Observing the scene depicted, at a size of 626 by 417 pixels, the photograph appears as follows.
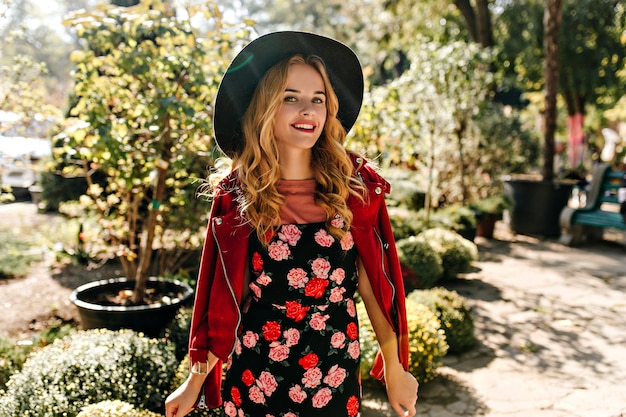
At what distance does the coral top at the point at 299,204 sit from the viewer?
6.48ft

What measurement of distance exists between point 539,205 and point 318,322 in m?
8.46

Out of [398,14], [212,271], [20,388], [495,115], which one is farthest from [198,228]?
[398,14]

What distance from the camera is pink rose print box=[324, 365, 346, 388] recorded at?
6.34ft

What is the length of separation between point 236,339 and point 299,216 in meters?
0.51

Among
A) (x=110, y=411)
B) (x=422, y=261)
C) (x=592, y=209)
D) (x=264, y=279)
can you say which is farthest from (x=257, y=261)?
(x=592, y=209)

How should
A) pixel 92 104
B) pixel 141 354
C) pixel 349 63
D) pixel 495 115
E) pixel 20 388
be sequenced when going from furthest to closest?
1. pixel 495 115
2. pixel 92 104
3. pixel 141 354
4. pixel 20 388
5. pixel 349 63

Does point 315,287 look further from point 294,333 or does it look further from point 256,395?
point 256,395

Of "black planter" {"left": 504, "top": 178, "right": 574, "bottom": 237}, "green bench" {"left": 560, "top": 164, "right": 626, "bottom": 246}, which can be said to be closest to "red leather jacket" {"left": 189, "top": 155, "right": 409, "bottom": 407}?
"green bench" {"left": 560, "top": 164, "right": 626, "bottom": 246}

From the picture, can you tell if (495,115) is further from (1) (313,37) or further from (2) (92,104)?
(1) (313,37)

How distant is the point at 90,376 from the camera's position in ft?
9.15

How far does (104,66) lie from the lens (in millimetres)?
3980

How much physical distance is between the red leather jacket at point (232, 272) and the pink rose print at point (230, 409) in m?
0.04

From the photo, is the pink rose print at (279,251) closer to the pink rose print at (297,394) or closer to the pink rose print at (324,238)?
the pink rose print at (324,238)

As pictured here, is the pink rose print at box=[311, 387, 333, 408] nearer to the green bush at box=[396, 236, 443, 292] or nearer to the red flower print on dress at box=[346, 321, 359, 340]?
the red flower print on dress at box=[346, 321, 359, 340]
